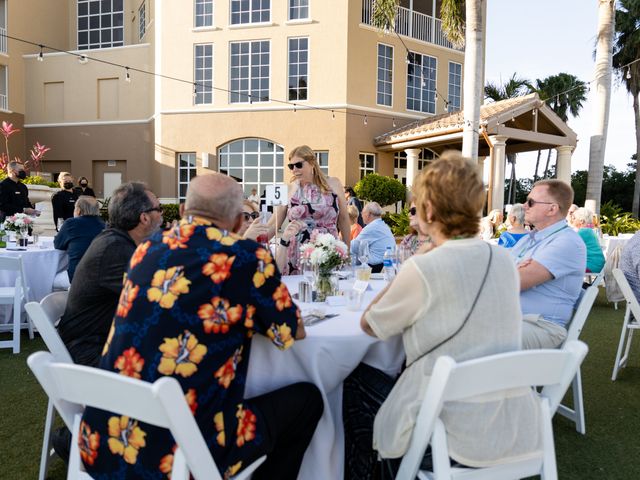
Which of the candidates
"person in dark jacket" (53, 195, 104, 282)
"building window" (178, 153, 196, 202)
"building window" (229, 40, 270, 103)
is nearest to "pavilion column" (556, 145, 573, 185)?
"building window" (229, 40, 270, 103)

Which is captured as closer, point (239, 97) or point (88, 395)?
point (88, 395)

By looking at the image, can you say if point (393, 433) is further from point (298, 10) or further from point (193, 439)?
point (298, 10)

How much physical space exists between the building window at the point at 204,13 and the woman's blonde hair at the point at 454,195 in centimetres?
1851

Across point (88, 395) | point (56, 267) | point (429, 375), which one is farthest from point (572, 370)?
point (56, 267)

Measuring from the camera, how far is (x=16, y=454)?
9.95 feet

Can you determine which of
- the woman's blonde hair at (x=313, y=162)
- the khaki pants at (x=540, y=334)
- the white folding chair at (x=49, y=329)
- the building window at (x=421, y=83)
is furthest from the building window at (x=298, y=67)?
the white folding chair at (x=49, y=329)

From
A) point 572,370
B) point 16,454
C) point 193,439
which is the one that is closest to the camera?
point 193,439

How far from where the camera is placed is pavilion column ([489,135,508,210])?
14375 millimetres

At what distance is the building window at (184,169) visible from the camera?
19.1 m

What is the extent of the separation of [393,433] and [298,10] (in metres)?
18.0

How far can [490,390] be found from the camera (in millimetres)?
1644

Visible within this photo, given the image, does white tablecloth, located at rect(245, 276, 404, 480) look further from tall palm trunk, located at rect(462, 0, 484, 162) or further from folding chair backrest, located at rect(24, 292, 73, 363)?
tall palm trunk, located at rect(462, 0, 484, 162)

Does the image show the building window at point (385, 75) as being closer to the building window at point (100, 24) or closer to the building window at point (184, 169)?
the building window at point (184, 169)

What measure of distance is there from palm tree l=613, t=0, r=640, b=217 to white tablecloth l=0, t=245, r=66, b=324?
26.2 m
